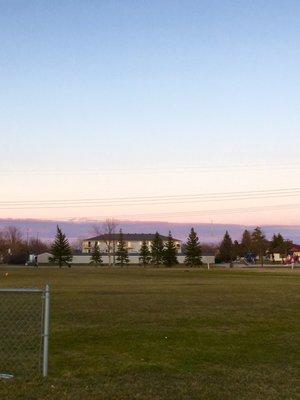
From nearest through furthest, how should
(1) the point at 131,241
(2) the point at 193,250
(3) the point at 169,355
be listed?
(3) the point at 169,355, (2) the point at 193,250, (1) the point at 131,241

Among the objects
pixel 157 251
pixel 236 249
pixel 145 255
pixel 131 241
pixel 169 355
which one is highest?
pixel 131 241

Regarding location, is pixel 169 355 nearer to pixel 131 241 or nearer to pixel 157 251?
pixel 157 251

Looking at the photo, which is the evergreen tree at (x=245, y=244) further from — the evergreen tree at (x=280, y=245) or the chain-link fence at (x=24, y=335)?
the chain-link fence at (x=24, y=335)

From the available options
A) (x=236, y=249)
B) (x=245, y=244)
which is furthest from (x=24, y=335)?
(x=245, y=244)

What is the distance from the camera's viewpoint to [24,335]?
1209cm

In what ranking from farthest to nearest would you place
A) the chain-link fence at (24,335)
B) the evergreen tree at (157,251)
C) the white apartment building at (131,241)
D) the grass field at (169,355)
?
the white apartment building at (131,241) → the evergreen tree at (157,251) → the chain-link fence at (24,335) → the grass field at (169,355)

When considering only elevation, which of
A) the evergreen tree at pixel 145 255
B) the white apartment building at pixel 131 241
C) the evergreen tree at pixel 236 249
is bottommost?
the evergreen tree at pixel 145 255

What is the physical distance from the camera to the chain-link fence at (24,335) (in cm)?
777

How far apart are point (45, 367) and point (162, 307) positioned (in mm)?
10891

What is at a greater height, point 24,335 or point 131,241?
point 131,241

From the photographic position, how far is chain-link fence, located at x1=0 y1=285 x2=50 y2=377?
25.5 feet

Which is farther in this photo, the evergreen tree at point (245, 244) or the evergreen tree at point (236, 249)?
the evergreen tree at point (236, 249)

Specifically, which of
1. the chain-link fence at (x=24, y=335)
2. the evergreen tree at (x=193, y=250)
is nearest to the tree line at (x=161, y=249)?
the evergreen tree at (x=193, y=250)

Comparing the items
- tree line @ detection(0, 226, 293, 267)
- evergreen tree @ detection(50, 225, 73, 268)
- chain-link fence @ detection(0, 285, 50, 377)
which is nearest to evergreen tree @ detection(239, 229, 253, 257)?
tree line @ detection(0, 226, 293, 267)
